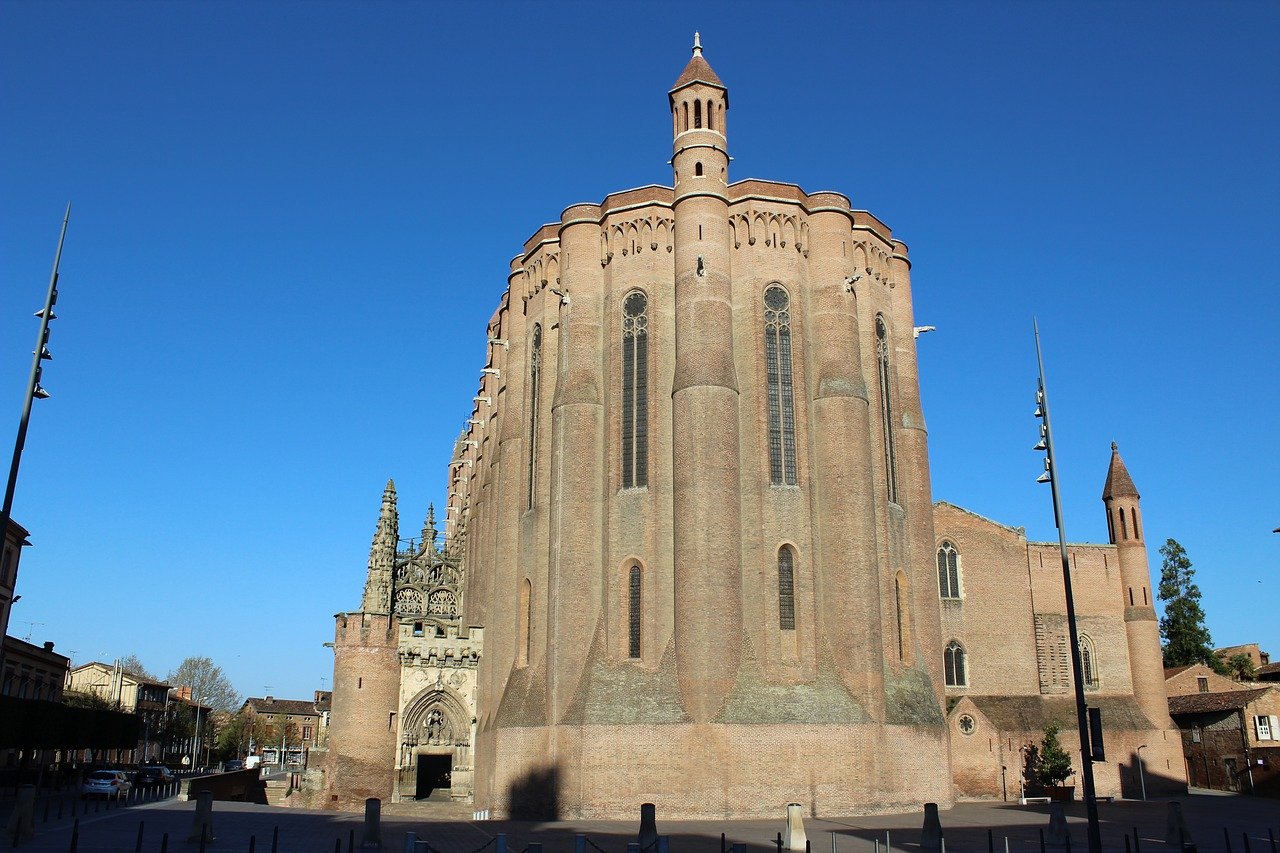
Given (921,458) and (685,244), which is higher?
(685,244)

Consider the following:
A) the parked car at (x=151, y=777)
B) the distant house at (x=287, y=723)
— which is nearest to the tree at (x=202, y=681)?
the distant house at (x=287, y=723)

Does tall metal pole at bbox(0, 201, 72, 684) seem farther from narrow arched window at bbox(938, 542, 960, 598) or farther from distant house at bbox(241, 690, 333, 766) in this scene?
distant house at bbox(241, 690, 333, 766)

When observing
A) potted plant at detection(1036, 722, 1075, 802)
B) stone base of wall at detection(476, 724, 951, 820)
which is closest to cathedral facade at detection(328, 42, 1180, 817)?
stone base of wall at detection(476, 724, 951, 820)

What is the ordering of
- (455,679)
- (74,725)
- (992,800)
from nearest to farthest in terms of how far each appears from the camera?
(992,800)
(455,679)
(74,725)

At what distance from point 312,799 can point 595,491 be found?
16.1 m

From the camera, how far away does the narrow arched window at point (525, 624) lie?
3462 centimetres

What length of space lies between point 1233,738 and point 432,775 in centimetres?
3520

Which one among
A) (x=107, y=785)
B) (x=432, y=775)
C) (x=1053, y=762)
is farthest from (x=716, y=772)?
(x=107, y=785)

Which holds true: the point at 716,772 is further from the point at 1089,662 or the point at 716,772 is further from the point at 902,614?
the point at 1089,662

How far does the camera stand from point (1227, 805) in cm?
3744

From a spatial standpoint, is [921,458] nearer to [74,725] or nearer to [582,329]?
[582,329]

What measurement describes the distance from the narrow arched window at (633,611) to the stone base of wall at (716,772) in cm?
279

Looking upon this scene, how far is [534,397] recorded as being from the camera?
125 ft

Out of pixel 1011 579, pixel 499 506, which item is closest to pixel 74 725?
pixel 499 506
